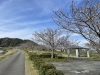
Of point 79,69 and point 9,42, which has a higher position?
point 9,42

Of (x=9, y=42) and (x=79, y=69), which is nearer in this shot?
(x=79, y=69)

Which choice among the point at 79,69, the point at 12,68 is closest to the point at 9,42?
the point at 12,68

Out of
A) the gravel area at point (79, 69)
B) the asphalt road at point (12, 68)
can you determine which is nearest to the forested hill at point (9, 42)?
the asphalt road at point (12, 68)

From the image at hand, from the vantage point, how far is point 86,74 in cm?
1394

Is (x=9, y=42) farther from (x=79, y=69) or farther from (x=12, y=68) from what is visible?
(x=79, y=69)

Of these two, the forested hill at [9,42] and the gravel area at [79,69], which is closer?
the gravel area at [79,69]

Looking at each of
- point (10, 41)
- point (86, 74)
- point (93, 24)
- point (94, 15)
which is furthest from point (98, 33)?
point (10, 41)

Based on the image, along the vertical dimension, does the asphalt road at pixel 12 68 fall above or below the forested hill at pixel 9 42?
below

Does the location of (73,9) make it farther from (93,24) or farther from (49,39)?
(49,39)

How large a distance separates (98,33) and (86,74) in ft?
24.8

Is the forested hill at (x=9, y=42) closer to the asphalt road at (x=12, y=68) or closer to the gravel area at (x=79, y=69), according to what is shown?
the asphalt road at (x=12, y=68)

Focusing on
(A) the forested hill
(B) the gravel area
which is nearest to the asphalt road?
(B) the gravel area

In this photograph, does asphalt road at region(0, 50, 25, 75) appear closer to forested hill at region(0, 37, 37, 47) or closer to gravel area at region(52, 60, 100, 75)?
gravel area at region(52, 60, 100, 75)

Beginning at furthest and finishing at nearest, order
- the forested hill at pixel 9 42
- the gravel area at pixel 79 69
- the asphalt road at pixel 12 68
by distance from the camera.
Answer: the forested hill at pixel 9 42 → the gravel area at pixel 79 69 → the asphalt road at pixel 12 68
